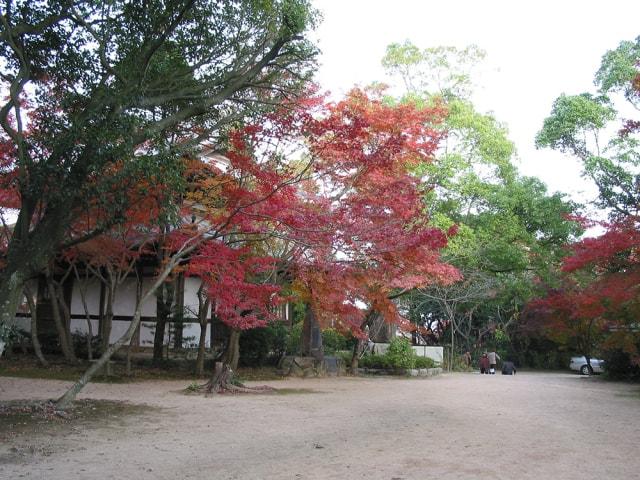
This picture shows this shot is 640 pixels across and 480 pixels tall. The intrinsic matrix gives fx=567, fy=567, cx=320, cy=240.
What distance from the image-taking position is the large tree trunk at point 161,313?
47.9ft

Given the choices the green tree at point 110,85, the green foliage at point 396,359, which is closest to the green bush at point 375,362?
the green foliage at point 396,359

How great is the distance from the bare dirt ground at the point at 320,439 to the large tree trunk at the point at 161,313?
3.44 meters

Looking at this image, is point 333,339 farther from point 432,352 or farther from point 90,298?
point 90,298

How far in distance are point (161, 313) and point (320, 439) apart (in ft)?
28.7

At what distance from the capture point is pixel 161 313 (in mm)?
14578

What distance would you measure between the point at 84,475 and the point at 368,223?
7.32 meters

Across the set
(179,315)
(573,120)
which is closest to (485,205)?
(573,120)

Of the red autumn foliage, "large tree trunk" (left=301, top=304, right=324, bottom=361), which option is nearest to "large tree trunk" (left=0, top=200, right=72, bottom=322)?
"large tree trunk" (left=301, top=304, right=324, bottom=361)

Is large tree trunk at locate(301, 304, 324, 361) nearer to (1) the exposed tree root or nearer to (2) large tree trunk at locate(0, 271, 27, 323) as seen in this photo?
(1) the exposed tree root

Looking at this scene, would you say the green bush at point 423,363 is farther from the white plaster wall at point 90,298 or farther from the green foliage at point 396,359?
the white plaster wall at point 90,298

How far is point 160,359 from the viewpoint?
49.8 ft

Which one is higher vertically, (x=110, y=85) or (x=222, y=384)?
(x=110, y=85)

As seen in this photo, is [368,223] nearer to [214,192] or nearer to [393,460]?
[214,192]

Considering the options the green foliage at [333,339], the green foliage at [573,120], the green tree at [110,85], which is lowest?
the green foliage at [333,339]
